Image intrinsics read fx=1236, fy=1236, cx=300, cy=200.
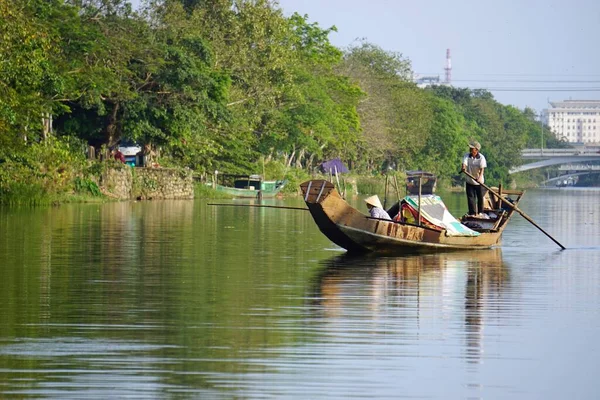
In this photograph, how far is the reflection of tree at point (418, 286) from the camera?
13648mm

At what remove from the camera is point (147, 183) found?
5075 centimetres

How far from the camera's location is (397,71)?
4099 inches

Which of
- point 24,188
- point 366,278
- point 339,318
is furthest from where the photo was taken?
point 24,188

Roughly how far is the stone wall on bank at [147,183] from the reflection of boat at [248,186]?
3.66 m

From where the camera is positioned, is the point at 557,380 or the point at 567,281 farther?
the point at 567,281

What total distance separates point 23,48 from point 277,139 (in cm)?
3416

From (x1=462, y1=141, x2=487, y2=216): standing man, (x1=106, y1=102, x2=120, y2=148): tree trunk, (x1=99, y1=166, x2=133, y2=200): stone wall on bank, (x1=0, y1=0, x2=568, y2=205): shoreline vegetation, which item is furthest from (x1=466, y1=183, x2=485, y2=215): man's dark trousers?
(x1=106, y1=102, x2=120, y2=148): tree trunk

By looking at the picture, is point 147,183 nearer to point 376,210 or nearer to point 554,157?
point 376,210

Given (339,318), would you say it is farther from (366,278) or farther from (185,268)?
(185,268)

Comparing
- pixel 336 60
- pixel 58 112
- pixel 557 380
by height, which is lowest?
pixel 557 380

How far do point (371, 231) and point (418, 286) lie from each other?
196 inches

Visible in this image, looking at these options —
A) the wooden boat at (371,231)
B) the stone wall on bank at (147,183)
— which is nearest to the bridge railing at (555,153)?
the stone wall on bank at (147,183)

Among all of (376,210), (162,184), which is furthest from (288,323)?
(162,184)

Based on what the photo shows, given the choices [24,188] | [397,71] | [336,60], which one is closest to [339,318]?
[24,188]
